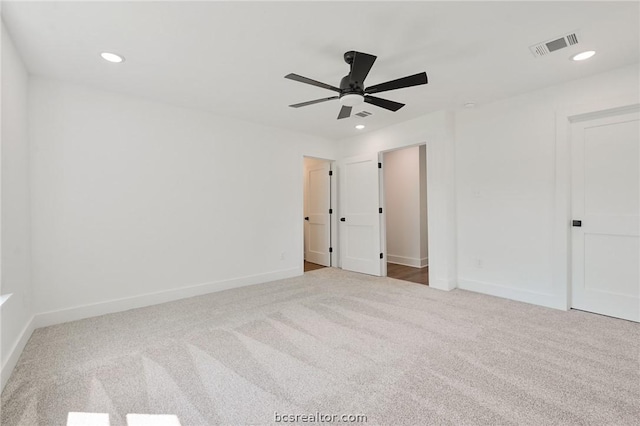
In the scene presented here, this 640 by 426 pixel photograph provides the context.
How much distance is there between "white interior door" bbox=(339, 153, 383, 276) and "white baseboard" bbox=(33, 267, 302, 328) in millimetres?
1393

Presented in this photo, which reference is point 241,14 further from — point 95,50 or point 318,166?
point 318,166

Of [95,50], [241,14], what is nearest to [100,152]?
[95,50]

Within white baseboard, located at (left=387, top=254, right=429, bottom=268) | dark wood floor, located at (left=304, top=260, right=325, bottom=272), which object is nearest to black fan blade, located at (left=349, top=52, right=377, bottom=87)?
dark wood floor, located at (left=304, top=260, right=325, bottom=272)

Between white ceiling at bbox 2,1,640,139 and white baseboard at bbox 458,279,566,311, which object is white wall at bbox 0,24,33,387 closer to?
white ceiling at bbox 2,1,640,139

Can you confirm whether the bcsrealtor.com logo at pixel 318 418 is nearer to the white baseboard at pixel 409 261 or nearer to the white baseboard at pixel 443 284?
the white baseboard at pixel 443 284

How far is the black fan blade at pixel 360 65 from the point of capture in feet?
6.57

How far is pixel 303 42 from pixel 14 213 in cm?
270

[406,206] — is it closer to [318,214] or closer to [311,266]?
[318,214]

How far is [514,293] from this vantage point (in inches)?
137

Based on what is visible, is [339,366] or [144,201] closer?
[339,366]

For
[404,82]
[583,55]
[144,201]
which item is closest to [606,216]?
[583,55]

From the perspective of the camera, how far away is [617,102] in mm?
2777

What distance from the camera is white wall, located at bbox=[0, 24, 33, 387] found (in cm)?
204

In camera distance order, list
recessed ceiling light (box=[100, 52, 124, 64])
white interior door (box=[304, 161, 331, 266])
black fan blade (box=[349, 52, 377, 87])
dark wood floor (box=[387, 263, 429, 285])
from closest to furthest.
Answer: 1. black fan blade (box=[349, 52, 377, 87])
2. recessed ceiling light (box=[100, 52, 124, 64])
3. dark wood floor (box=[387, 263, 429, 285])
4. white interior door (box=[304, 161, 331, 266])
